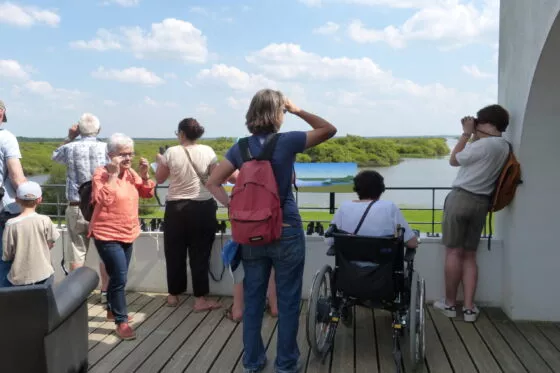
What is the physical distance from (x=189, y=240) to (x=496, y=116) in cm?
222

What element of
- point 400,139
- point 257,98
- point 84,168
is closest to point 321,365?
point 257,98

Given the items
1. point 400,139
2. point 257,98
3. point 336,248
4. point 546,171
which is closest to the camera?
point 257,98

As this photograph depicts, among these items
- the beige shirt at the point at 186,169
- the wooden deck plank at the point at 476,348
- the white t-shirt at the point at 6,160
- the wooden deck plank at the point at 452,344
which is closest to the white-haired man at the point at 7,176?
the white t-shirt at the point at 6,160

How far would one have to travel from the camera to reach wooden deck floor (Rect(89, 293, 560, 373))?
2.85 metres

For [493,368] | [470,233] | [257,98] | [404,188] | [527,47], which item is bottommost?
[493,368]

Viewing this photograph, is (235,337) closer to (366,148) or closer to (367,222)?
(367,222)

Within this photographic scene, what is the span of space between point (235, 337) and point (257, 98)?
→ 1.58m

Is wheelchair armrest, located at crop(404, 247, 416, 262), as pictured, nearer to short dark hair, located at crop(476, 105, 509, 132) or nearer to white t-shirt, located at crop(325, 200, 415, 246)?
white t-shirt, located at crop(325, 200, 415, 246)

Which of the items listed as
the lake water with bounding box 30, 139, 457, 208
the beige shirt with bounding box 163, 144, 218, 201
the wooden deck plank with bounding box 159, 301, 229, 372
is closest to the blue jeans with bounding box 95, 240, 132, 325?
the wooden deck plank with bounding box 159, 301, 229, 372

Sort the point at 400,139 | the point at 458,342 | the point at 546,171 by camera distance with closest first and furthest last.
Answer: the point at 458,342 → the point at 546,171 → the point at 400,139

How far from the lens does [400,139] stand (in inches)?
200

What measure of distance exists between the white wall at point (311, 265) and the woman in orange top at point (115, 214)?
0.98 metres

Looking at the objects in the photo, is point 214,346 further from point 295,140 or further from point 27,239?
point 295,140

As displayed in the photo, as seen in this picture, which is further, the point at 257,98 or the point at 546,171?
the point at 546,171
